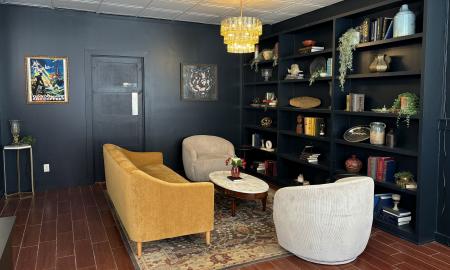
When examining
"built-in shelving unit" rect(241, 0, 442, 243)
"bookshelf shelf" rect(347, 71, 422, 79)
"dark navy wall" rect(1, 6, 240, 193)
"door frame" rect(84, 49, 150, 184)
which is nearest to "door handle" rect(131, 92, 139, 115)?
"dark navy wall" rect(1, 6, 240, 193)

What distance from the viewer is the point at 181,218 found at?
11.0 ft

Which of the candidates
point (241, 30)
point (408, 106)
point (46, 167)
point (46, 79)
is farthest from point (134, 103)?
point (408, 106)

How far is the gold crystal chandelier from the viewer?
3928 mm

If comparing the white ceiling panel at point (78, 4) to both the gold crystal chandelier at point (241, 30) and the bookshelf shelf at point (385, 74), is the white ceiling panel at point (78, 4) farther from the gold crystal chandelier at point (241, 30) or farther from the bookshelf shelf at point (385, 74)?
the bookshelf shelf at point (385, 74)

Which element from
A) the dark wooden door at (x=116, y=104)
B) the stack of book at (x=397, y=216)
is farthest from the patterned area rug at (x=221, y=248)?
the dark wooden door at (x=116, y=104)

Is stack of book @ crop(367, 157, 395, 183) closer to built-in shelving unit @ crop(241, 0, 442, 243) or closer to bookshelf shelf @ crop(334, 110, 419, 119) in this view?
built-in shelving unit @ crop(241, 0, 442, 243)

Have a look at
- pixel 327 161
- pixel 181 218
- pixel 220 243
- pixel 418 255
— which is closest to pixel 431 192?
pixel 418 255

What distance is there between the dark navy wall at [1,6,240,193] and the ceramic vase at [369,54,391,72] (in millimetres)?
3112

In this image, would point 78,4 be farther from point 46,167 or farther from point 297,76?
point 297,76

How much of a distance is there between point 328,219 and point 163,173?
96.4 inches

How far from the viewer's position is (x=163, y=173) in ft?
15.7

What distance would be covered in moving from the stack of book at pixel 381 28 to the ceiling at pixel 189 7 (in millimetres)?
957

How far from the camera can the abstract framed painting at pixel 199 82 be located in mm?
6426

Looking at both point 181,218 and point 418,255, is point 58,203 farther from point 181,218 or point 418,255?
point 418,255
